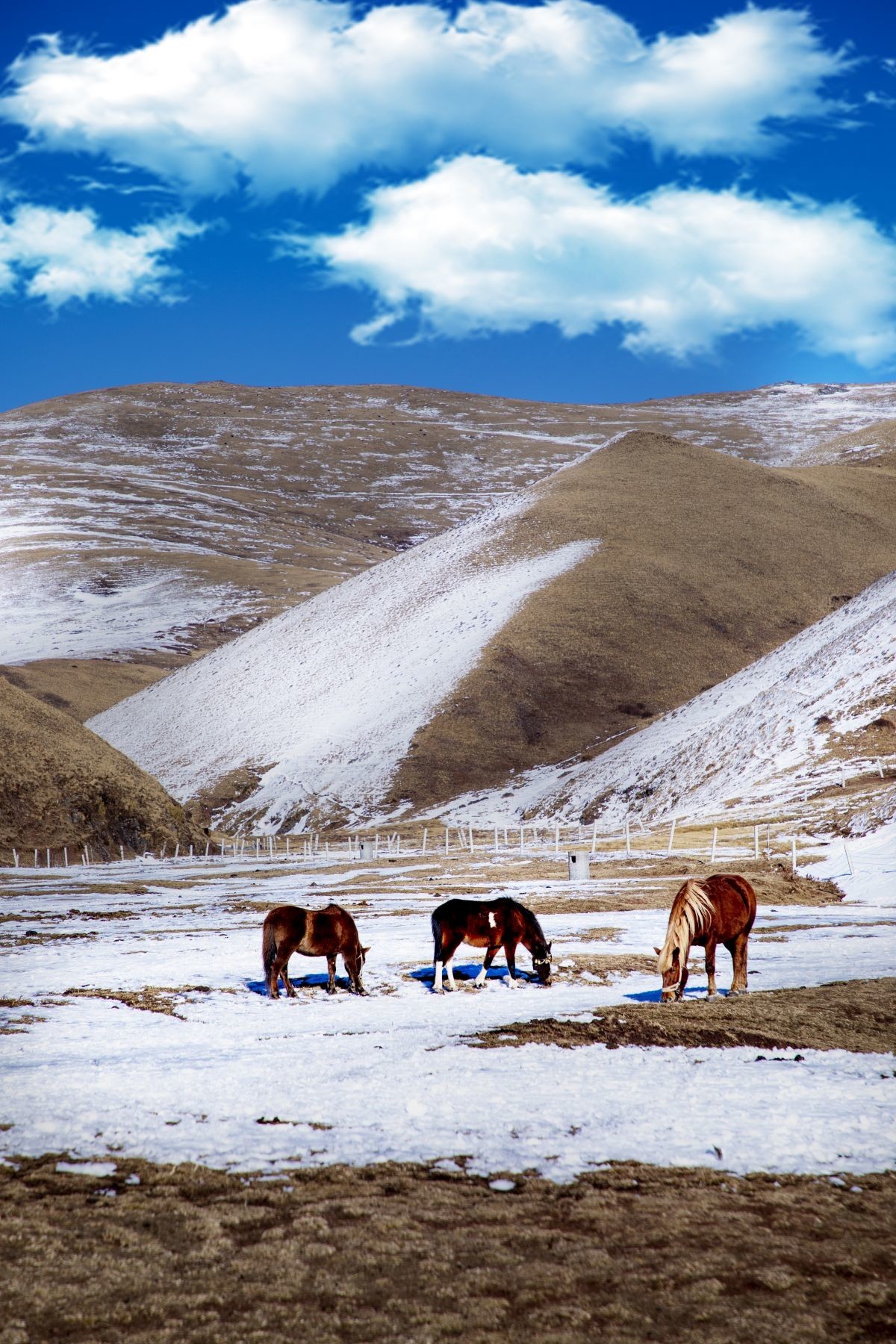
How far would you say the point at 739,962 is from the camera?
1408 centimetres

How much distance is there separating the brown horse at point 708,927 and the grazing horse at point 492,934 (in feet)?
6.76

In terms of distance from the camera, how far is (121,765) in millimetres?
59062

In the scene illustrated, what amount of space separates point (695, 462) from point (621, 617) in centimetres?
4074

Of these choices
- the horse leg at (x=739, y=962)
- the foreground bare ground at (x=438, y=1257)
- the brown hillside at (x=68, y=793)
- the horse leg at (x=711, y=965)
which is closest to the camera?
the foreground bare ground at (x=438, y=1257)

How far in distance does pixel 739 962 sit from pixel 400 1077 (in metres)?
6.31

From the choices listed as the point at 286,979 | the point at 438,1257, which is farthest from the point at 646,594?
the point at 438,1257

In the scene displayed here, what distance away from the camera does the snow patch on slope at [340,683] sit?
80.7m

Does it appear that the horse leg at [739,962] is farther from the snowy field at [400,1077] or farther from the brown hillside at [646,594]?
the brown hillside at [646,594]

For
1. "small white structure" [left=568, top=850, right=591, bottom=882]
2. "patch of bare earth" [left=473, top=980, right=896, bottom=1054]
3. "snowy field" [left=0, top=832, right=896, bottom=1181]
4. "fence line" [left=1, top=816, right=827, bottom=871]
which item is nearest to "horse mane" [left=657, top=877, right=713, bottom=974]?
"patch of bare earth" [left=473, top=980, right=896, bottom=1054]

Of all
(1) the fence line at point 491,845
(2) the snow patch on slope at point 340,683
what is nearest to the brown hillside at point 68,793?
(1) the fence line at point 491,845

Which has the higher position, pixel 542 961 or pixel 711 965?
pixel 711 965

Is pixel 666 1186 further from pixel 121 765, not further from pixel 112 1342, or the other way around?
pixel 121 765

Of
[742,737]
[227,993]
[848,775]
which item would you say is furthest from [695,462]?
[227,993]

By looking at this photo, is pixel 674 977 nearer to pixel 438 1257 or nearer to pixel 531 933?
pixel 531 933
